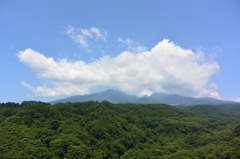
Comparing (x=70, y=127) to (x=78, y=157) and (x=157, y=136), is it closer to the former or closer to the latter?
(x=78, y=157)

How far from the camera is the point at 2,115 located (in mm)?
83375

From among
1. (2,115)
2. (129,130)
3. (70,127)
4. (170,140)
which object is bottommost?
(170,140)

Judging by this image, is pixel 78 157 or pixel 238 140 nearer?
pixel 78 157

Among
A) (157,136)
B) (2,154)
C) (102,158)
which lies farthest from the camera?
(157,136)

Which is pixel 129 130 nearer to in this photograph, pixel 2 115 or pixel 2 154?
pixel 2 154

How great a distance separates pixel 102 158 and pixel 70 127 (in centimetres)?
2444

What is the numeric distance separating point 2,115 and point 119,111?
77816 millimetres

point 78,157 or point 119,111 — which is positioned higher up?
point 119,111

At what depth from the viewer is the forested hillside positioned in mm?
57150

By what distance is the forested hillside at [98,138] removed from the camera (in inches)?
2250

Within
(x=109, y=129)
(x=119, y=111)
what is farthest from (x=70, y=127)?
(x=119, y=111)

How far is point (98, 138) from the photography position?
78.9 metres

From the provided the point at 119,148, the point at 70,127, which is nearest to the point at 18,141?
the point at 70,127

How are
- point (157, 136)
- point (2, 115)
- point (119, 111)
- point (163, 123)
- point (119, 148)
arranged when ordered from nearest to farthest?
1. point (119, 148)
2. point (2, 115)
3. point (157, 136)
4. point (163, 123)
5. point (119, 111)
